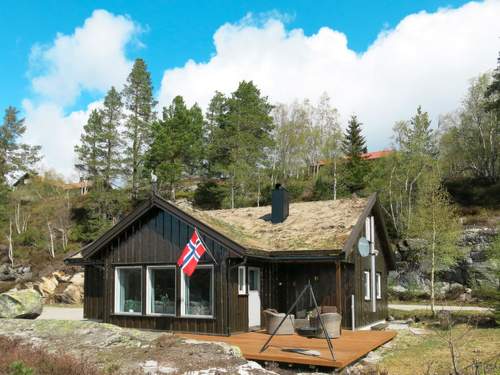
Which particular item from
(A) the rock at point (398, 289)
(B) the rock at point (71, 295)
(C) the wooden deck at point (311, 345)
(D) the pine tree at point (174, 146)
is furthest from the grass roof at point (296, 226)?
(D) the pine tree at point (174, 146)

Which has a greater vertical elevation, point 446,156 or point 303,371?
point 446,156

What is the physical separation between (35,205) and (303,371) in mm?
57667

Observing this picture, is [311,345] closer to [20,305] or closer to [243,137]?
[20,305]

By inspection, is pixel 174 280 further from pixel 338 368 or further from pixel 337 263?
pixel 338 368

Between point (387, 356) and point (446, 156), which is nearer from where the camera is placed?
point (387, 356)

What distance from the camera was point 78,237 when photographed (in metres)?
50.5

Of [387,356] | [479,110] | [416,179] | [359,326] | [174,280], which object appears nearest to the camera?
[387,356]

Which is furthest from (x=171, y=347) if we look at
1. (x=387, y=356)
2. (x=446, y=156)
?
(x=446, y=156)

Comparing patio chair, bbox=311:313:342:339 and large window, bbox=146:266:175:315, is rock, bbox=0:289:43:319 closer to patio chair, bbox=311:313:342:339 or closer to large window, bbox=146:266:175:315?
large window, bbox=146:266:175:315

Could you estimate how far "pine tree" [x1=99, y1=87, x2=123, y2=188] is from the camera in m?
51.8

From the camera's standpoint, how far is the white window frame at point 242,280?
1447 centimetres

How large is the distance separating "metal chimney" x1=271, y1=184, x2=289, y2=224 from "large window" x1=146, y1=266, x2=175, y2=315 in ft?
15.1

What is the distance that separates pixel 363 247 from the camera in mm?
16703

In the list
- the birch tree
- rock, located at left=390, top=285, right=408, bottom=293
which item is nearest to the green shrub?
the birch tree
